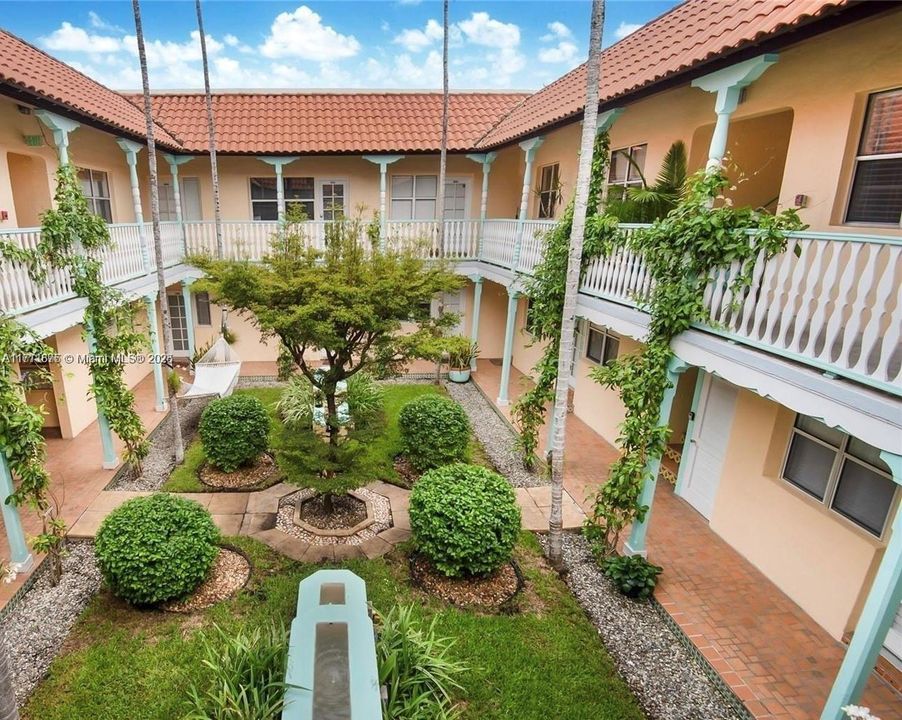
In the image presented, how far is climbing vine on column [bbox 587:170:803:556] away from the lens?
17.1 ft

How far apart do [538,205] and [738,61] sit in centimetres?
851

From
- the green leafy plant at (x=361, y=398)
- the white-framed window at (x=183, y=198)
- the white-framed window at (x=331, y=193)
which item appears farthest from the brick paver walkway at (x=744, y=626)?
the white-framed window at (x=183, y=198)

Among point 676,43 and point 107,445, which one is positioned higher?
point 676,43

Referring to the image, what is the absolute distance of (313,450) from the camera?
7.12m

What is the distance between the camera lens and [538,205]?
14.1 m

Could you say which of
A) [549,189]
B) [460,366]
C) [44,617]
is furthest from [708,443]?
[44,617]

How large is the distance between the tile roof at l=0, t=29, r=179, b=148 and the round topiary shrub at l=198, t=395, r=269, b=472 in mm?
5069

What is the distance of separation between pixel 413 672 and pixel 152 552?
124 inches

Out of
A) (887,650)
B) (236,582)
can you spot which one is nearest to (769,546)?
(887,650)

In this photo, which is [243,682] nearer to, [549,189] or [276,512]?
[276,512]

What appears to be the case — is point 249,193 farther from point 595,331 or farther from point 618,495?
point 618,495

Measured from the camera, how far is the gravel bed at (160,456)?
8.74 meters

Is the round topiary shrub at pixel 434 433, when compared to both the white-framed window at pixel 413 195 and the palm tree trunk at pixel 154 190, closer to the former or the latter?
the palm tree trunk at pixel 154 190

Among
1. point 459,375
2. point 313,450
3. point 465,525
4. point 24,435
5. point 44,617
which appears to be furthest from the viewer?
point 459,375
